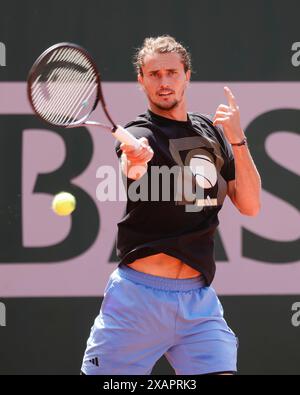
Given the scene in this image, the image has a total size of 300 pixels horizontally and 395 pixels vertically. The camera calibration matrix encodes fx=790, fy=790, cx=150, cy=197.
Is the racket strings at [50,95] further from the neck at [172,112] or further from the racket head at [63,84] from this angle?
the neck at [172,112]

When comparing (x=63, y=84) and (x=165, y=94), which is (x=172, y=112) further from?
(x=63, y=84)

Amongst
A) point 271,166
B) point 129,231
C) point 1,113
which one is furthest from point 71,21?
point 129,231

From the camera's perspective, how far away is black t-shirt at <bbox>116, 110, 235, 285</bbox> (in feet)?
9.48

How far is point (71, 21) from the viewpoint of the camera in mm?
4070

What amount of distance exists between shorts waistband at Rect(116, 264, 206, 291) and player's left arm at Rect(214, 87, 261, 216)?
0.36 metres

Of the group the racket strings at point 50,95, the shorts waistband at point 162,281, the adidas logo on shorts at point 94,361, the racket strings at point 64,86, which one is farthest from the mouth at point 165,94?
the adidas logo on shorts at point 94,361

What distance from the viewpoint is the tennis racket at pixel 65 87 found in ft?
8.59

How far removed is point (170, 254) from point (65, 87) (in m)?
0.71

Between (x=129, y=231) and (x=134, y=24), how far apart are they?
154 centimetres

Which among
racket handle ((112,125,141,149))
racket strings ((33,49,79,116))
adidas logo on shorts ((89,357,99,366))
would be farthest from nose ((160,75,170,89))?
adidas logo on shorts ((89,357,99,366))

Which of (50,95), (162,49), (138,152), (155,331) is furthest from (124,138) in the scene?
(155,331)

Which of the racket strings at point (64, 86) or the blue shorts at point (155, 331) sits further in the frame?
the blue shorts at point (155, 331)

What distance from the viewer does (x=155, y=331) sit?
2859 millimetres

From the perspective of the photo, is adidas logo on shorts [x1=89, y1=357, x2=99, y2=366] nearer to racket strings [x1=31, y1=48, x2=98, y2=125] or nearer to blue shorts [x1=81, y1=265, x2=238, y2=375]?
blue shorts [x1=81, y1=265, x2=238, y2=375]
